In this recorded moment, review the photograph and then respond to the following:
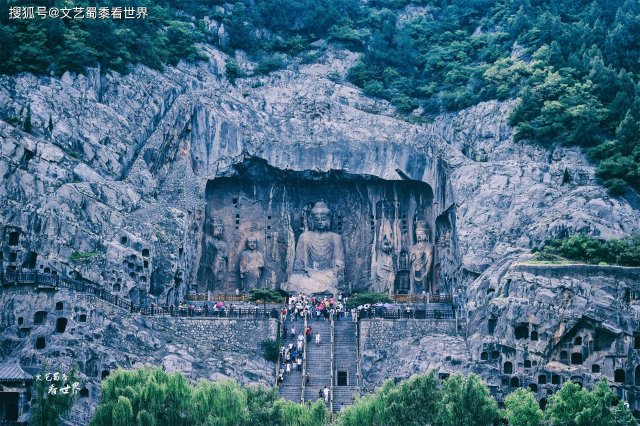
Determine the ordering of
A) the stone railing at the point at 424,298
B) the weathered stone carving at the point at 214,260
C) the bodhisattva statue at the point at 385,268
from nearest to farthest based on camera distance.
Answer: the stone railing at the point at 424,298 < the weathered stone carving at the point at 214,260 < the bodhisattva statue at the point at 385,268

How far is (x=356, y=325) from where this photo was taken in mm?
65500

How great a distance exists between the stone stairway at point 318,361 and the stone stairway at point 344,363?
0.44 m

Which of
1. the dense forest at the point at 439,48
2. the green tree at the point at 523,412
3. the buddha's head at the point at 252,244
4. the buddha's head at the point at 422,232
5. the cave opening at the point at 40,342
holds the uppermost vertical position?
the dense forest at the point at 439,48

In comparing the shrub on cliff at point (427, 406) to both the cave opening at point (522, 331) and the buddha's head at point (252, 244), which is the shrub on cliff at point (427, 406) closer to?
the cave opening at point (522, 331)

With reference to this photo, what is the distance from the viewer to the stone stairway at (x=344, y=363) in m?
61.0

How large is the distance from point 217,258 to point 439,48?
22894 millimetres

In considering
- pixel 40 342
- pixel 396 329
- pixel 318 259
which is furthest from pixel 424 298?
pixel 40 342

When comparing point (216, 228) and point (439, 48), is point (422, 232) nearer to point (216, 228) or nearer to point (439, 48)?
point (216, 228)

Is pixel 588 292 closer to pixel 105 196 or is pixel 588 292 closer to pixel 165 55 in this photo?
pixel 105 196

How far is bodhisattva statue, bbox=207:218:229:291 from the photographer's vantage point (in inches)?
2968

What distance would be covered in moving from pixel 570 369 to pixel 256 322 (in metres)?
16.4

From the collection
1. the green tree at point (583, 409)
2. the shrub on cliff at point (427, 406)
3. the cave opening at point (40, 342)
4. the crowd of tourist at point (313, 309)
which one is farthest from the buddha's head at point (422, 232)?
the cave opening at point (40, 342)

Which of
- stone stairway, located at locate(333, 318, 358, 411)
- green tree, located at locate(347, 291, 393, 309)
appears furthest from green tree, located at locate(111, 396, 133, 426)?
green tree, located at locate(347, 291, 393, 309)

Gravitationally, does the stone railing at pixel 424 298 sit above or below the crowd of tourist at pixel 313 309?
above
